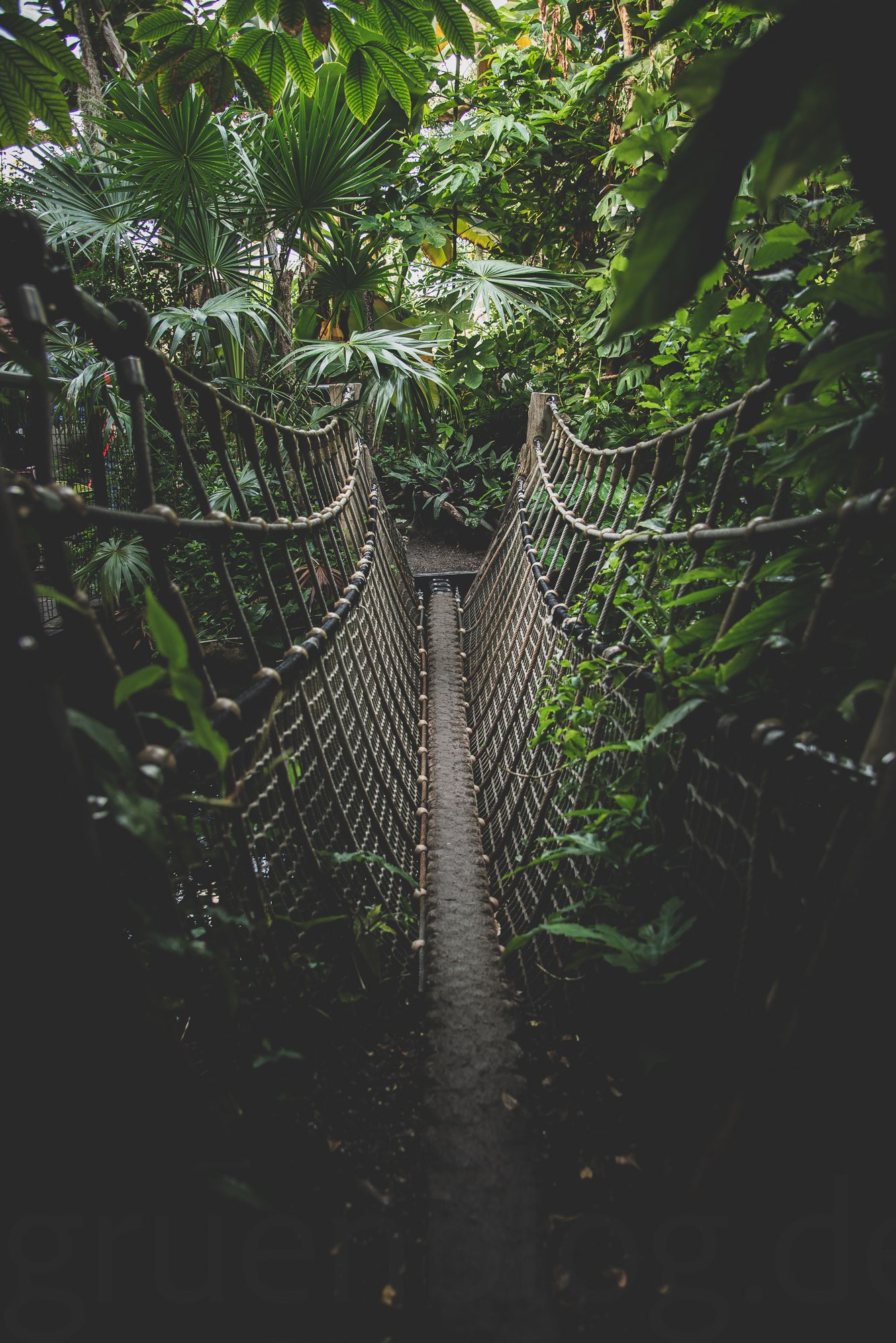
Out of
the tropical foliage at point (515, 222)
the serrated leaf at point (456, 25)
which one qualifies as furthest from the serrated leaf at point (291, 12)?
the serrated leaf at point (456, 25)

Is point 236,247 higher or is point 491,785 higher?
point 236,247

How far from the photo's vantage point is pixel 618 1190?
930 millimetres

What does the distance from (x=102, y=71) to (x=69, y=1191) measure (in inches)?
260

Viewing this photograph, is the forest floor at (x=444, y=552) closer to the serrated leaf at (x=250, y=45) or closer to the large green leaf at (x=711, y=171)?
the serrated leaf at (x=250, y=45)

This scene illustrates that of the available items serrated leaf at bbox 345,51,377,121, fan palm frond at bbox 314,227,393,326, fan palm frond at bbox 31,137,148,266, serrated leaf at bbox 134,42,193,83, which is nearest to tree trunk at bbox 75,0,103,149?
fan palm frond at bbox 31,137,148,266

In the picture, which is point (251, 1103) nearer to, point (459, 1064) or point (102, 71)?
point (459, 1064)

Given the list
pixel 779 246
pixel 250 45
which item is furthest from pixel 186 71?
pixel 779 246

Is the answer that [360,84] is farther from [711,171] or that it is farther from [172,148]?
[172,148]

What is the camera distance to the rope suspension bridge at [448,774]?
0.69m

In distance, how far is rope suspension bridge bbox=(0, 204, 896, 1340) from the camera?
2.28 feet

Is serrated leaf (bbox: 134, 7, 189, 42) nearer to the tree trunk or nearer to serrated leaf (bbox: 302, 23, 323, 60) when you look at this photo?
serrated leaf (bbox: 302, 23, 323, 60)

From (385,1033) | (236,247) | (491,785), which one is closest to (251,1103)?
(385,1033)

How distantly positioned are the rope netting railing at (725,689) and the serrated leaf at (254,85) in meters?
1.07

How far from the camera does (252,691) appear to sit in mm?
1096
